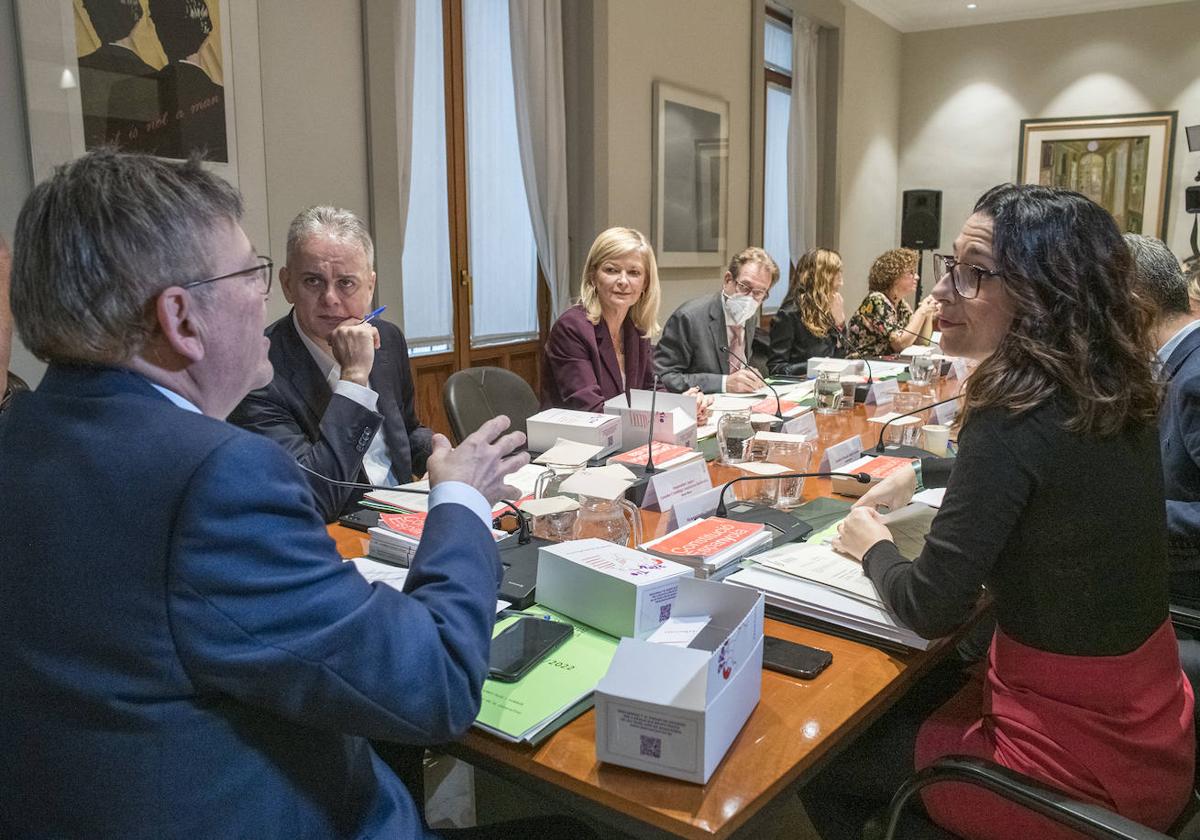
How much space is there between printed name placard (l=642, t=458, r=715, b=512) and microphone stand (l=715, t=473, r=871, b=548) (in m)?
0.05

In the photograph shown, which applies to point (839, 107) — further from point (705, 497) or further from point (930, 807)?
point (930, 807)

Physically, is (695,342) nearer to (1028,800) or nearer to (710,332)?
(710,332)

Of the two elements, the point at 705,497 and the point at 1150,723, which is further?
the point at 705,497

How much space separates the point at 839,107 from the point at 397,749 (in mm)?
7251

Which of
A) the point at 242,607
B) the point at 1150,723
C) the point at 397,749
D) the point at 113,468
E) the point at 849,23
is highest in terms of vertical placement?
the point at 849,23

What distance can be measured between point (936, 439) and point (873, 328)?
8.97 feet

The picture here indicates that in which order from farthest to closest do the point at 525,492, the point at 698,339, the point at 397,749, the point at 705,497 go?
the point at 698,339
the point at 525,492
the point at 705,497
the point at 397,749

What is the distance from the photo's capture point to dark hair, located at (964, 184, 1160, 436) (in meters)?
1.23

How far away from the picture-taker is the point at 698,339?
394 cm

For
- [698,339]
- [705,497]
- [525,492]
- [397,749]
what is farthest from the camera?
[698,339]

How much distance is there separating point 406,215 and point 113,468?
11.2 ft

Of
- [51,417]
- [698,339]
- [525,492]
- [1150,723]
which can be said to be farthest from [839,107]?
[51,417]

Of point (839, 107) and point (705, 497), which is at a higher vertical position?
point (839, 107)

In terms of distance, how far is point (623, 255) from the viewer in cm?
325
